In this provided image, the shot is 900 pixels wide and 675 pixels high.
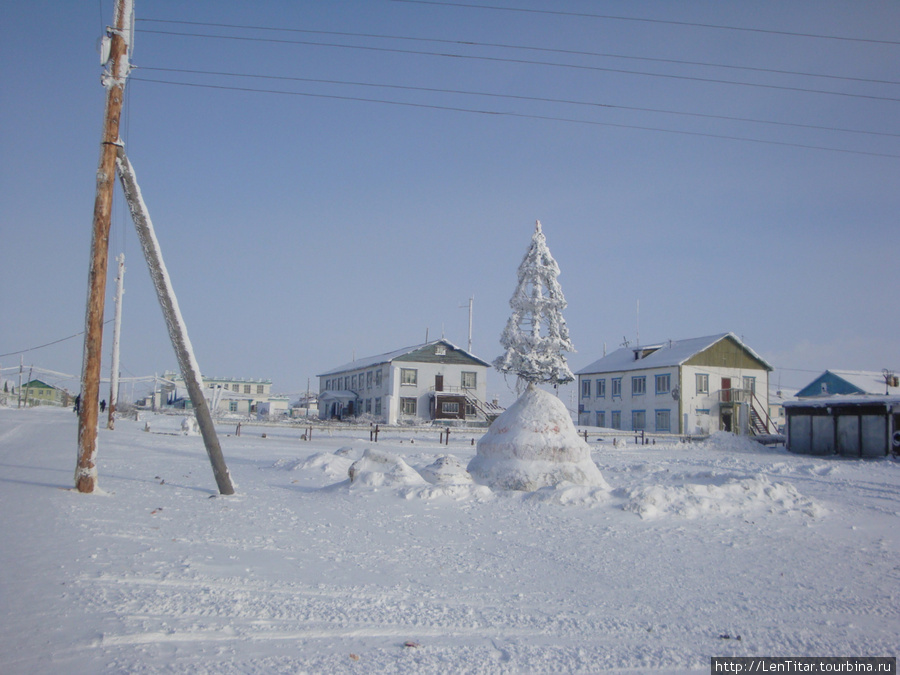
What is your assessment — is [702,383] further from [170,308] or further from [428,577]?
[428,577]

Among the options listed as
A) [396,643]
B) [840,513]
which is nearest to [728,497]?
[840,513]

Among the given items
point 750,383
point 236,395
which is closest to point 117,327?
point 750,383

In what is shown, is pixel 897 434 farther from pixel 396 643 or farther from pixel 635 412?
pixel 396 643

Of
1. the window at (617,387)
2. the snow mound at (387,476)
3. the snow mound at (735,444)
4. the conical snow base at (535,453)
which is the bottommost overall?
the snow mound at (735,444)

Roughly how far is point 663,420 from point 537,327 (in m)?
35.1

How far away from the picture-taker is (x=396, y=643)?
15.2 feet

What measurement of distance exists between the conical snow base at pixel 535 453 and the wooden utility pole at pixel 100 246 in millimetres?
7038

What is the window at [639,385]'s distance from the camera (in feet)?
162

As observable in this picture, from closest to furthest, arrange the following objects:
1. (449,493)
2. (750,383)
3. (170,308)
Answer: (170,308)
(449,493)
(750,383)

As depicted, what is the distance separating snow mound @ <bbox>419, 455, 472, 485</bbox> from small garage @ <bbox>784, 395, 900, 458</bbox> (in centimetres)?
2651

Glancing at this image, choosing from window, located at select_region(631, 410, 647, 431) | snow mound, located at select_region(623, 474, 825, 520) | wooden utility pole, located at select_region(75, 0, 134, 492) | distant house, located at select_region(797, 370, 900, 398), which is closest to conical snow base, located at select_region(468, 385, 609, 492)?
snow mound, located at select_region(623, 474, 825, 520)

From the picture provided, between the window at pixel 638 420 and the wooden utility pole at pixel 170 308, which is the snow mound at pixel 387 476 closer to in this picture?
the wooden utility pole at pixel 170 308

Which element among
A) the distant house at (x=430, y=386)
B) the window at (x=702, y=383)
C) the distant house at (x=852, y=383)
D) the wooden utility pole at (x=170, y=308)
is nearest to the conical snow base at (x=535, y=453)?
the wooden utility pole at (x=170, y=308)

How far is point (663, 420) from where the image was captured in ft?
155
